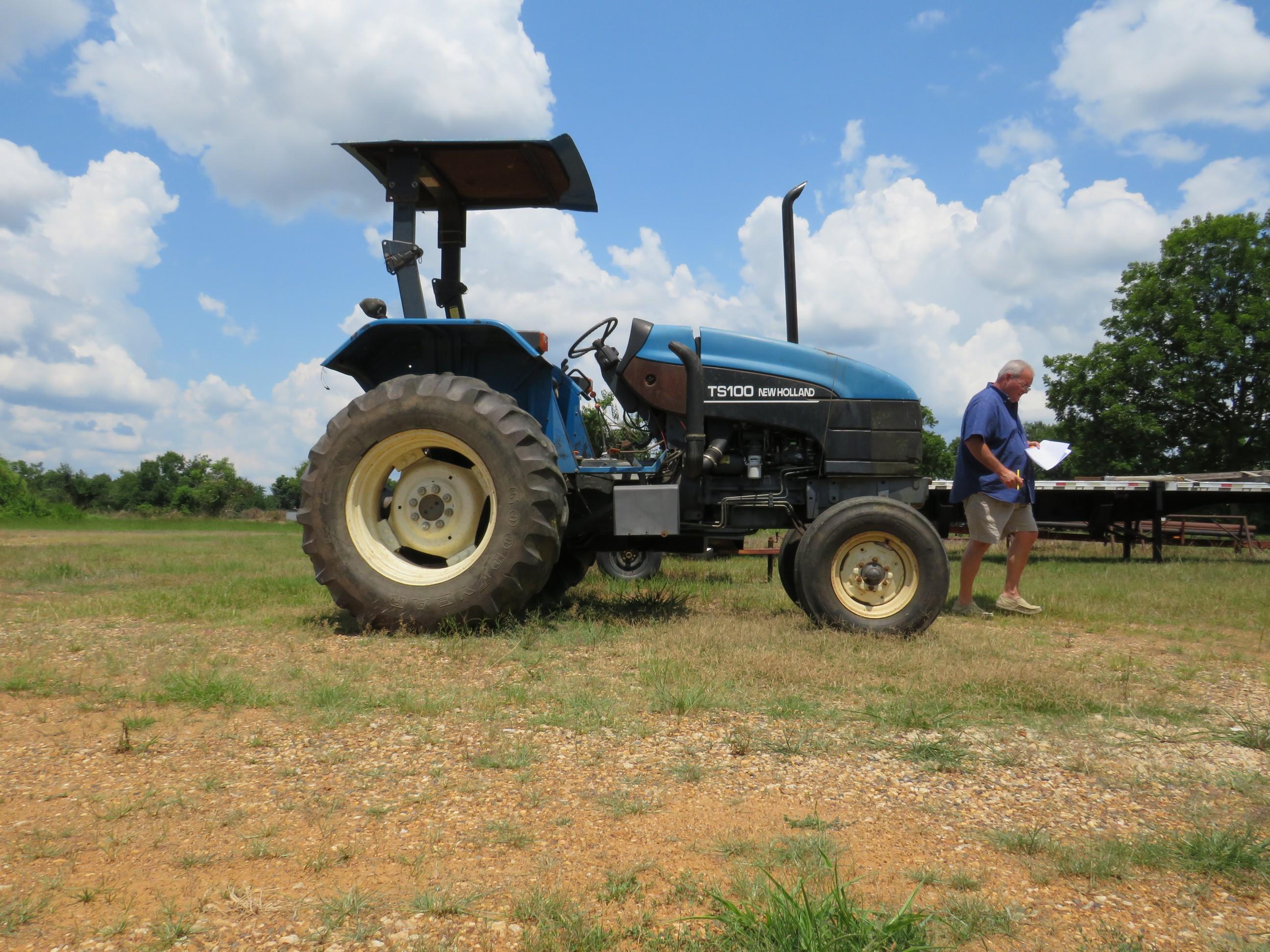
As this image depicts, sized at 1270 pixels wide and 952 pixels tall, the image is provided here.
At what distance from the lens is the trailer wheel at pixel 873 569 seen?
493 centimetres

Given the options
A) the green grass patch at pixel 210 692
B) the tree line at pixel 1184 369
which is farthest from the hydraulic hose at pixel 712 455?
the tree line at pixel 1184 369

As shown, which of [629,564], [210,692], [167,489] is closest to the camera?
[210,692]

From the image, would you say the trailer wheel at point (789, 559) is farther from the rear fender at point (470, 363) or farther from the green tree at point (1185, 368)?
the green tree at point (1185, 368)

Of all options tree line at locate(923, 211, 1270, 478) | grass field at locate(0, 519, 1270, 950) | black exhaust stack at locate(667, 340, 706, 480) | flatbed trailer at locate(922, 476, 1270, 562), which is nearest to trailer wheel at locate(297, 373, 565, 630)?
grass field at locate(0, 519, 1270, 950)

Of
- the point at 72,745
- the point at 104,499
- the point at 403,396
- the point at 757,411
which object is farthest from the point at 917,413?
the point at 104,499

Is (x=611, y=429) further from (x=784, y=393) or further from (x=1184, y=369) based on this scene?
(x=1184, y=369)

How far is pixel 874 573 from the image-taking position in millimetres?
5051

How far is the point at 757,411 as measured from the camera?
5.45 m

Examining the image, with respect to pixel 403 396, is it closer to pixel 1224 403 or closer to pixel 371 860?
pixel 371 860

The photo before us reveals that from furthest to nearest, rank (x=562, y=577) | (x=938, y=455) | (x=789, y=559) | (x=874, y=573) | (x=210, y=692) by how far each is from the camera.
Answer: (x=938, y=455) < (x=562, y=577) < (x=789, y=559) < (x=874, y=573) < (x=210, y=692)

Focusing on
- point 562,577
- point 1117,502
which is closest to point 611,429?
point 562,577

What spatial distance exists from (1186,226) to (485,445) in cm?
3495

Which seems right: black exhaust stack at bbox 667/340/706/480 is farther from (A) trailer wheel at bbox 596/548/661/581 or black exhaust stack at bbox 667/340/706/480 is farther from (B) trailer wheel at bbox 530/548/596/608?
(A) trailer wheel at bbox 596/548/661/581

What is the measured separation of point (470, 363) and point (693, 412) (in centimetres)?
147
